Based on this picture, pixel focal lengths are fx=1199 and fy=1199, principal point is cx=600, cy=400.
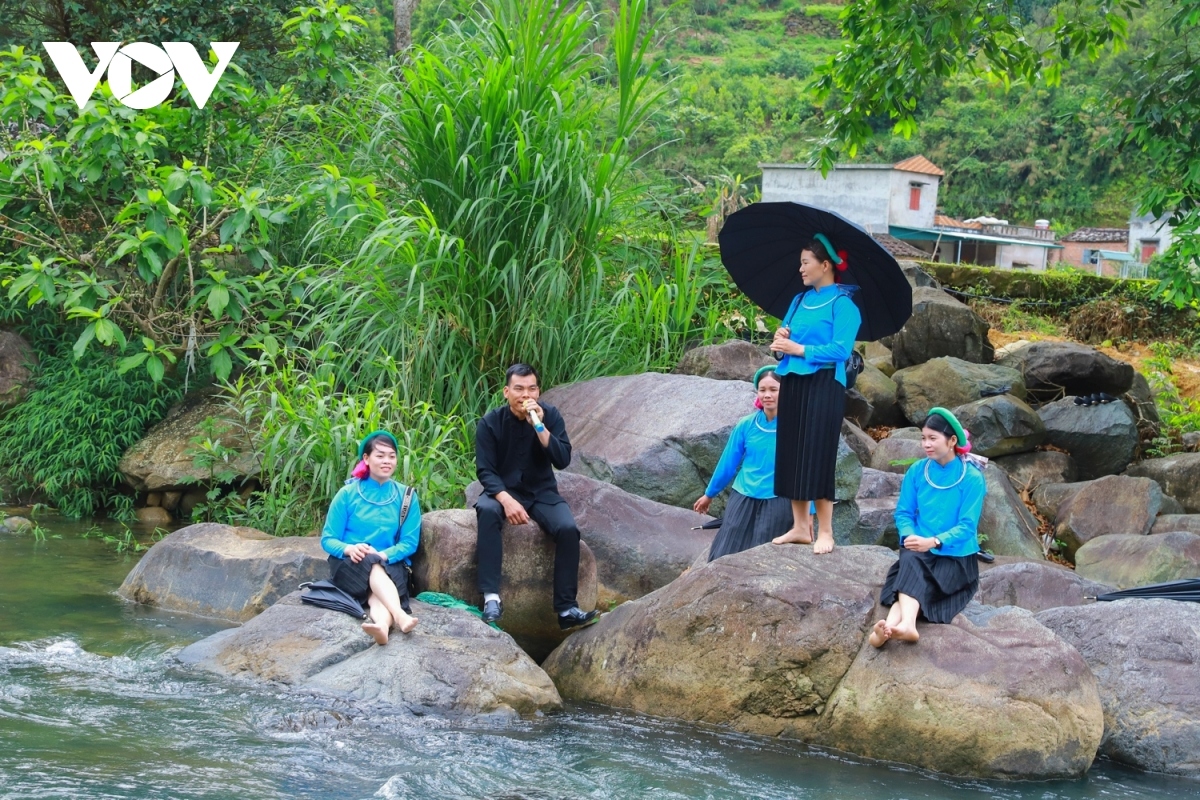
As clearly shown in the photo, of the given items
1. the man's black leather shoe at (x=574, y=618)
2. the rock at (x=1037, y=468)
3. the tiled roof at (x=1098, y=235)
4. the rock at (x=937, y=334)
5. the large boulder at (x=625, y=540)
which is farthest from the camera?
the tiled roof at (x=1098, y=235)

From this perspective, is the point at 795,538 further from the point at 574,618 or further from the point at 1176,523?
the point at 1176,523

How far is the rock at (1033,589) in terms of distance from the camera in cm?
667

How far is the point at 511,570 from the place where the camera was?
20.4 feet

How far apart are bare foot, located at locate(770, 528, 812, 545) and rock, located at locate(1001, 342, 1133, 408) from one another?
6611mm

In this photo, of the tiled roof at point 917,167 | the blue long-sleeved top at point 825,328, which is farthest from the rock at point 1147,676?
the tiled roof at point 917,167

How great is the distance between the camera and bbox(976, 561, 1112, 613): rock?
6.67 metres

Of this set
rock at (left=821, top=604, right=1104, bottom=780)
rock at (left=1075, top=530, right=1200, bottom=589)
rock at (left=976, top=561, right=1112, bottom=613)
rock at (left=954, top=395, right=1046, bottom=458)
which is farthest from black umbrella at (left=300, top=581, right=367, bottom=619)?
rock at (left=954, top=395, right=1046, bottom=458)

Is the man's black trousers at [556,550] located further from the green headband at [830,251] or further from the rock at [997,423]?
the rock at [997,423]

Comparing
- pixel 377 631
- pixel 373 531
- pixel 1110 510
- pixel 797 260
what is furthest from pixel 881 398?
pixel 377 631

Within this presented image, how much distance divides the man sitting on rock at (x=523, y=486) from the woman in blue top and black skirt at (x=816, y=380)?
1.16m

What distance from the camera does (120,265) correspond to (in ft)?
33.8

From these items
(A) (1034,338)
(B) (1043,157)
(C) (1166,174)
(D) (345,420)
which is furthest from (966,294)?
(B) (1043,157)

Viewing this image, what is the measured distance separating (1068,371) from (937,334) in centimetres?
126

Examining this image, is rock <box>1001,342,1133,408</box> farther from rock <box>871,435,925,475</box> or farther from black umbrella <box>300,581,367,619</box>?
black umbrella <box>300,581,367,619</box>
